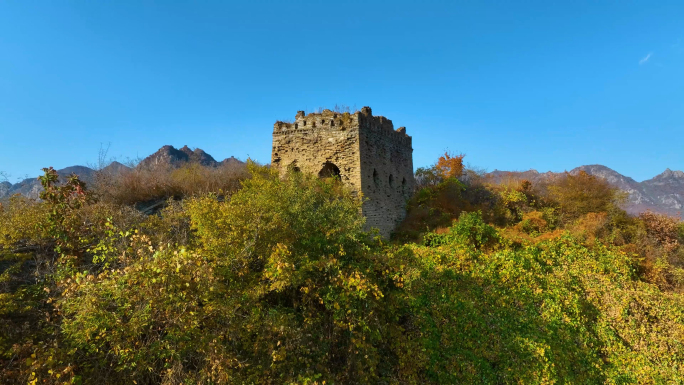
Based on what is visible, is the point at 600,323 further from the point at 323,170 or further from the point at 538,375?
the point at 323,170

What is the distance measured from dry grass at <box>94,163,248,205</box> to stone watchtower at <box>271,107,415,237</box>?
2.37 metres

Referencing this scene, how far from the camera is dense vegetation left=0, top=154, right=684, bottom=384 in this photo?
3.36 metres

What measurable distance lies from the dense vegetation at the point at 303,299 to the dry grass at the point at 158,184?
0.85 feet

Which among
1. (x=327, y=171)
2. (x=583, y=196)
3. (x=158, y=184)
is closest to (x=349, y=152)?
(x=327, y=171)

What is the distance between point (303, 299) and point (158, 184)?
25.3ft

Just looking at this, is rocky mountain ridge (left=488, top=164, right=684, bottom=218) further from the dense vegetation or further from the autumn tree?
the dense vegetation

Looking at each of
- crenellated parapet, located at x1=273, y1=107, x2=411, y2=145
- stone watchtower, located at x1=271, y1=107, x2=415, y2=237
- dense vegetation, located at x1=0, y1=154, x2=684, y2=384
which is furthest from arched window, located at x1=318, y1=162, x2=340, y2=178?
dense vegetation, located at x1=0, y1=154, x2=684, y2=384

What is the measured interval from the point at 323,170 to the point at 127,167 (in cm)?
693

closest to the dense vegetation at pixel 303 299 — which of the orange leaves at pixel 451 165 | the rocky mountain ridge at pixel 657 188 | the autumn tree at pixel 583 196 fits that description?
the autumn tree at pixel 583 196

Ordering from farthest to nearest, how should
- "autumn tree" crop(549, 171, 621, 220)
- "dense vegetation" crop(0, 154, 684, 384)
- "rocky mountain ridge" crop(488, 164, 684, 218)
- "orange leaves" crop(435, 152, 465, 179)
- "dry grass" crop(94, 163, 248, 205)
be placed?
1. "rocky mountain ridge" crop(488, 164, 684, 218)
2. "orange leaves" crop(435, 152, 465, 179)
3. "autumn tree" crop(549, 171, 621, 220)
4. "dry grass" crop(94, 163, 248, 205)
5. "dense vegetation" crop(0, 154, 684, 384)

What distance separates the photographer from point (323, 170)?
472 inches

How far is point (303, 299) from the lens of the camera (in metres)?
4.82

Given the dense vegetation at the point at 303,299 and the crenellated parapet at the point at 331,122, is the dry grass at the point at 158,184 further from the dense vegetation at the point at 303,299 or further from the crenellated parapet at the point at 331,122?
the crenellated parapet at the point at 331,122

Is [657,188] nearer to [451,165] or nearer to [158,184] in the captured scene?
[451,165]
